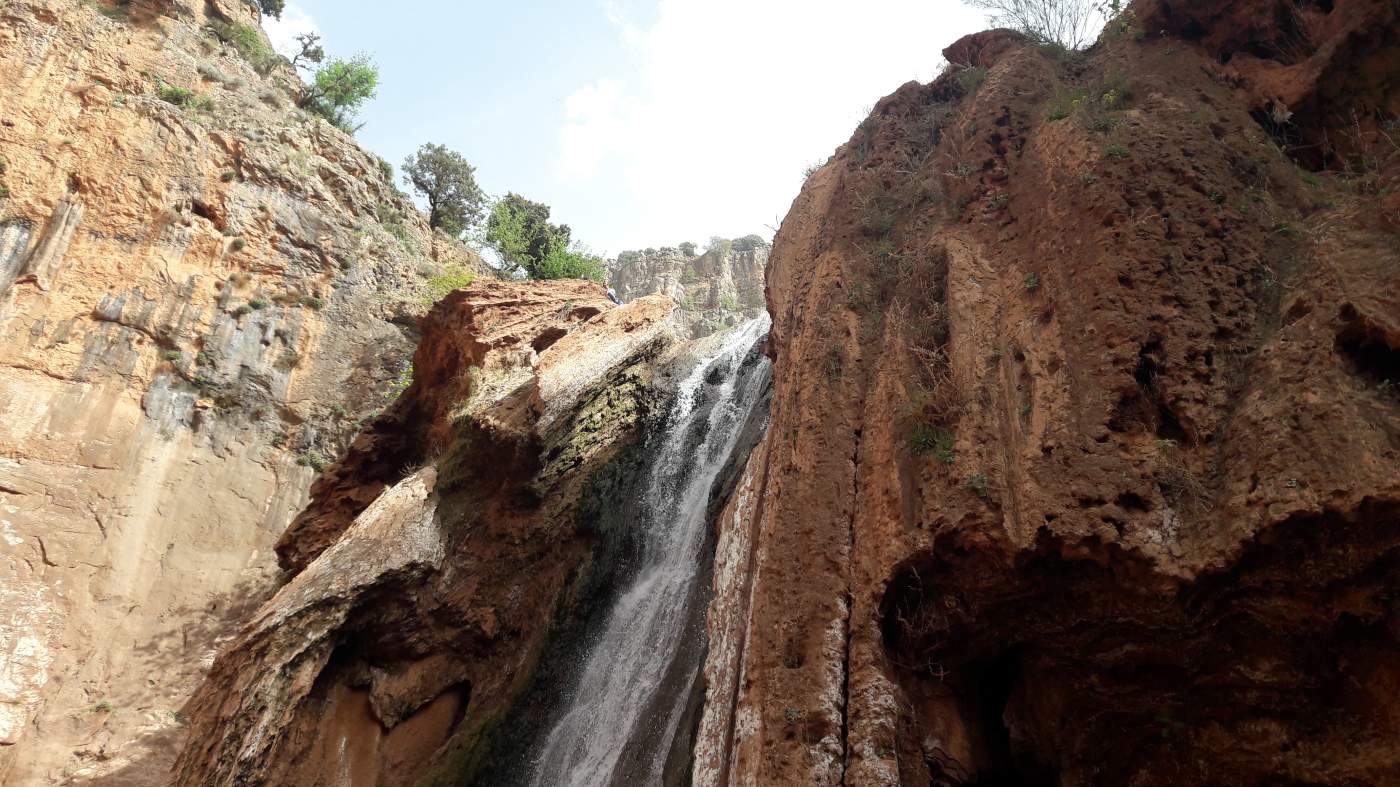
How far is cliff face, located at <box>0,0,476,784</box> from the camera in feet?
57.3

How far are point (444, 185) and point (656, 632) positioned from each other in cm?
3395

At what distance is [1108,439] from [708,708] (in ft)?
14.3

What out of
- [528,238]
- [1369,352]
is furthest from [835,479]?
[528,238]

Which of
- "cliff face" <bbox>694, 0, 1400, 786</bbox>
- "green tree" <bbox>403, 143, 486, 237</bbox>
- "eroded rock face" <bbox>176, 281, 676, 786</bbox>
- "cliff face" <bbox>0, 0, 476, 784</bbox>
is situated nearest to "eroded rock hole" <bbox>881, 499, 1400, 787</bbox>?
"cliff face" <bbox>694, 0, 1400, 786</bbox>

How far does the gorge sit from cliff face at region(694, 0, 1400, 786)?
0.11 feet

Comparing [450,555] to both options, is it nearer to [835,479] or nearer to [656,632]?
[656,632]

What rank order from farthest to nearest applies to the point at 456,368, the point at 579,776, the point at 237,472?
the point at 237,472 < the point at 456,368 < the point at 579,776

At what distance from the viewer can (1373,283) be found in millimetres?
5387

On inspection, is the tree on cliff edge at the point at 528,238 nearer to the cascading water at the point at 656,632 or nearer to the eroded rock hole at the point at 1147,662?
the cascading water at the point at 656,632

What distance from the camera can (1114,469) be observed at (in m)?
5.74

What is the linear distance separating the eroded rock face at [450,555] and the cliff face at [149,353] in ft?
19.9

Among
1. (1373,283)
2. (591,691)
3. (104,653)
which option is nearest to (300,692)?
(591,691)

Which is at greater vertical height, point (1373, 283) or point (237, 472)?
point (237, 472)

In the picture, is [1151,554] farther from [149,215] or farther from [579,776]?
[149,215]
